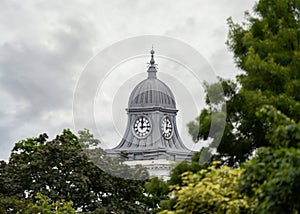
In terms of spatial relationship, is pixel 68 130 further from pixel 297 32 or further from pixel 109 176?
pixel 297 32

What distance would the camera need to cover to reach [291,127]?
1006 centimetres

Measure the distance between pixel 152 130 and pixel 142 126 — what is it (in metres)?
0.53

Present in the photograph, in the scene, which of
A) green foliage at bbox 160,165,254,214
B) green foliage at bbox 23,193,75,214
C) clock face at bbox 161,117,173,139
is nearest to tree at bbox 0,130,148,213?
green foliage at bbox 23,193,75,214

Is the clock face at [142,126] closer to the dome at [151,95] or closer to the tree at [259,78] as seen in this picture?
the dome at [151,95]

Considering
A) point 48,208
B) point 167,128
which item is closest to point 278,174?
point 48,208

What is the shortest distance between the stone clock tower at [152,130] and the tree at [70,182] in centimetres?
703

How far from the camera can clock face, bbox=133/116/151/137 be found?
132 feet

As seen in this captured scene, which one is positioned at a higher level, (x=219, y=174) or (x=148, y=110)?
(x=148, y=110)

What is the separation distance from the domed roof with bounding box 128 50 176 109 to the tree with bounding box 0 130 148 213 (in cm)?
558

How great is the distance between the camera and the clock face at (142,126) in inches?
1585

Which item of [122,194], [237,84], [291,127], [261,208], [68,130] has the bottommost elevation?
[261,208]

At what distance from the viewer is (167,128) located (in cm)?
4262

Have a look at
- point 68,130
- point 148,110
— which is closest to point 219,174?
point 68,130

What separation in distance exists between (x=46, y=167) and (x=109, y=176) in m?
2.10
